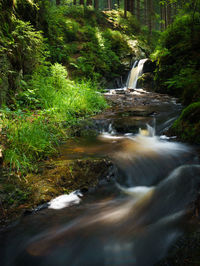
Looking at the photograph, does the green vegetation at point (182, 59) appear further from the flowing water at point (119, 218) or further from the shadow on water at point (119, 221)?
the shadow on water at point (119, 221)

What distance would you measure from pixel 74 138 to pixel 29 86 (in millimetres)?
2393

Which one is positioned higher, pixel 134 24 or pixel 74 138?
pixel 134 24

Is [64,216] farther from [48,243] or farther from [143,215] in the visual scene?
[143,215]

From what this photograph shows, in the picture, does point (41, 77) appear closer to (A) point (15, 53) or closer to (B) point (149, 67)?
(A) point (15, 53)

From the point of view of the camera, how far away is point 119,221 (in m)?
2.40

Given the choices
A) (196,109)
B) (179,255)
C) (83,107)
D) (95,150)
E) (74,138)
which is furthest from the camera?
(83,107)

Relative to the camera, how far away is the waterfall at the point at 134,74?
1257 centimetres

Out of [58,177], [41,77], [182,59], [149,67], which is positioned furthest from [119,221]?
[149,67]

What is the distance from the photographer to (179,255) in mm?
1790

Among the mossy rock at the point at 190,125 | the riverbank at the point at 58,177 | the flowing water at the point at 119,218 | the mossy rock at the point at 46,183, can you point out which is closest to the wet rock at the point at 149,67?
the mossy rock at the point at 190,125

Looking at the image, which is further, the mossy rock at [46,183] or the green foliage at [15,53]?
the green foliage at [15,53]

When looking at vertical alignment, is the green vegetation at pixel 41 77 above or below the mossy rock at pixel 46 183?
above

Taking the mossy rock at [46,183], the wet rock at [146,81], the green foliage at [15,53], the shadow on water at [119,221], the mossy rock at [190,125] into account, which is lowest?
the shadow on water at [119,221]

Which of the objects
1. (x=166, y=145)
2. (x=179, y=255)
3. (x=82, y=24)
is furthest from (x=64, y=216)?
(x=82, y=24)
